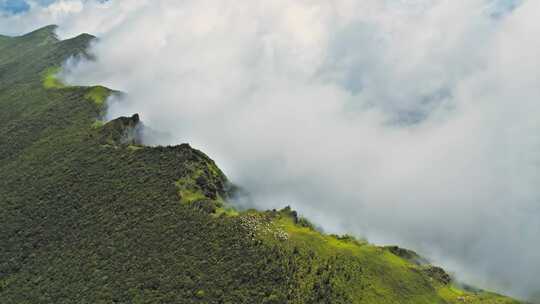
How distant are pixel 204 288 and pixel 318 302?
151 feet

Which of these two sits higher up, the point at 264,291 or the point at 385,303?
the point at 385,303

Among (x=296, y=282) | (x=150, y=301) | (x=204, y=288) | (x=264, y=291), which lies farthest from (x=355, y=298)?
(x=150, y=301)

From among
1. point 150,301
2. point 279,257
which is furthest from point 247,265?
point 150,301

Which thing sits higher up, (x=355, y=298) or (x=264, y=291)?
(x=355, y=298)

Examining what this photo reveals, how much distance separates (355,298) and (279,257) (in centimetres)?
3431

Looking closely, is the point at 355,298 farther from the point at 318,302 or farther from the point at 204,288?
the point at 204,288

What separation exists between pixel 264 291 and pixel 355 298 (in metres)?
37.4

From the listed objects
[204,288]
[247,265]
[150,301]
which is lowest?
[150,301]

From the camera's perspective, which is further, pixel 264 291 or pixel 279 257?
pixel 279 257

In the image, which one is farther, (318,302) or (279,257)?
(279,257)

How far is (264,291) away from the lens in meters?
186

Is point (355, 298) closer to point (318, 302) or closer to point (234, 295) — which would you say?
point (318, 302)

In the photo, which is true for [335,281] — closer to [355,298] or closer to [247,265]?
[355,298]

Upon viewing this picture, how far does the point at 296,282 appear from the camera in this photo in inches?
7441
